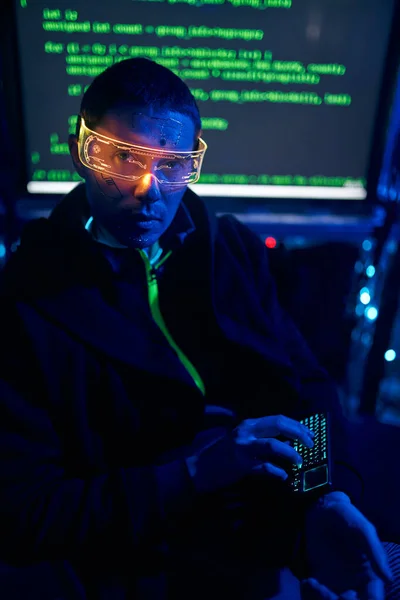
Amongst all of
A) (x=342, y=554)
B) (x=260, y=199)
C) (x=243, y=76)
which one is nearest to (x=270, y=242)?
(x=260, y=199)

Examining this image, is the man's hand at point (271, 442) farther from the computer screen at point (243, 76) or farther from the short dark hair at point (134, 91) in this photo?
the computer screen at point (243, 76)

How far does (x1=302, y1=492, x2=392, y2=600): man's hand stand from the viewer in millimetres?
1062

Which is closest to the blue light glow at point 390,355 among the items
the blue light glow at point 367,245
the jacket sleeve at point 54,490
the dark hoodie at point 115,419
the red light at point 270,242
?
the blue light glow at point 367,245

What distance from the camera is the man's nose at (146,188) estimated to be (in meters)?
1.24

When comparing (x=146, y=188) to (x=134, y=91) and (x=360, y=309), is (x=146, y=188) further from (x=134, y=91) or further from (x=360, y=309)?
(x=360, y=309)

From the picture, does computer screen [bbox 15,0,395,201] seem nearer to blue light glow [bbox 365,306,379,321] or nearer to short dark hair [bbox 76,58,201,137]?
blue light glow [bbox 365,306,379,321]

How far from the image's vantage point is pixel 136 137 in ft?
3.87

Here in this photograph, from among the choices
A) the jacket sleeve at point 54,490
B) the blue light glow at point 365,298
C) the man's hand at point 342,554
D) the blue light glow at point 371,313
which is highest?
the jacket sleeve at point 54,490

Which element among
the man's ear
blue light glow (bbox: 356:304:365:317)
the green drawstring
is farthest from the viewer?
blue light glow (bbox: 356:304:365:317)

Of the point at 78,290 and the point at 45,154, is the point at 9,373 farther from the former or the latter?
the point at 45,154

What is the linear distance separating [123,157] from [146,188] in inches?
3.8

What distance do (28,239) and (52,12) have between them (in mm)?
1129

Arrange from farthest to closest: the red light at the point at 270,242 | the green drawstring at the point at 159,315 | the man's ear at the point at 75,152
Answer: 1. the red light at the point at 270,242
2. the green drawstring at the point at 159,315
3. the man's ear at the point at 75,152

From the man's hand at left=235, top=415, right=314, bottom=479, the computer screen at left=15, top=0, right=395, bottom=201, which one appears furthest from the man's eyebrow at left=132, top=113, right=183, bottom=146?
the computer screen at left=15, top=0, right=395, bottom=201
